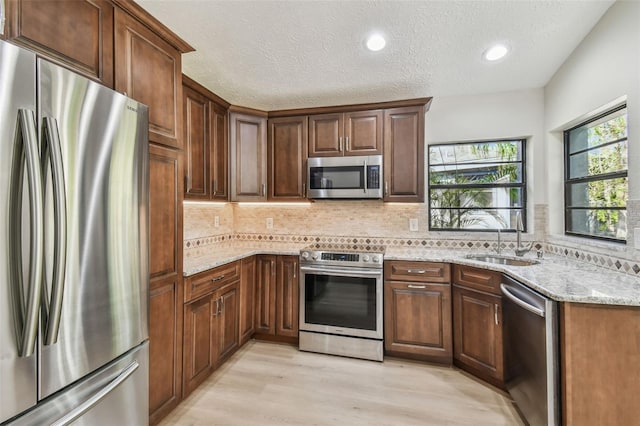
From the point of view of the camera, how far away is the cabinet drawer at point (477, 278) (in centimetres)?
225

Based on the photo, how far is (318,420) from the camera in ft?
6.37

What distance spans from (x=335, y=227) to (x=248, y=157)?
4.16 feet

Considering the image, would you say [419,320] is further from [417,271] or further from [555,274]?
[555,274]

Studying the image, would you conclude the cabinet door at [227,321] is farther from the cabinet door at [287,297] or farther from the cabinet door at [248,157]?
the cabinet door at [248,157]

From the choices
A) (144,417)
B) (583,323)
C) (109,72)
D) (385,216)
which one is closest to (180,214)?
(109,72)

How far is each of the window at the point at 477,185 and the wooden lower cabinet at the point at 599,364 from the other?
5.56 ft

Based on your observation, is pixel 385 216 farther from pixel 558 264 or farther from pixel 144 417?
pixel 144 417

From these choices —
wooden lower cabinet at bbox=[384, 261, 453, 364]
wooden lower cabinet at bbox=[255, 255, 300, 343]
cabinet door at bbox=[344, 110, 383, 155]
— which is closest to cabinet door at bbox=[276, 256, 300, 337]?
wooden lower cabinet at bbox=[255, 255, 300, 343]

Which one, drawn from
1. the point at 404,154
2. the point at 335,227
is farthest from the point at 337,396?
the point at 404,154

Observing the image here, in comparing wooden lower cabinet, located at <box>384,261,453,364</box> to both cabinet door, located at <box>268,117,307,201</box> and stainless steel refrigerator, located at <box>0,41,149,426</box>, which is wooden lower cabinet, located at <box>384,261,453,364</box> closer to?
cabinet door, located at <box>268,117,307,201</box>

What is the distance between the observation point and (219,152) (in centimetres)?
297

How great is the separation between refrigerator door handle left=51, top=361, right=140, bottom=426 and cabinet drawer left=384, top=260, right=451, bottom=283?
2048 millimetres

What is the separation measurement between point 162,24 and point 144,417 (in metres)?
2.22

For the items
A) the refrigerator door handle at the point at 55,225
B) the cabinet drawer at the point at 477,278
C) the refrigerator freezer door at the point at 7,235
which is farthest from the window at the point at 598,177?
the refrigerator freezer door at the point at 7,235
